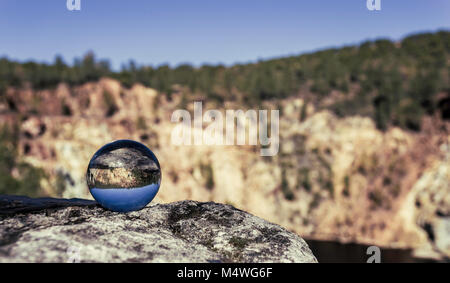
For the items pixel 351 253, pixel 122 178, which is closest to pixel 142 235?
pixel 122 178

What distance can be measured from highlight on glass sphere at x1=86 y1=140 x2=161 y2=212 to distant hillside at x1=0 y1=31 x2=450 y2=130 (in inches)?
1947

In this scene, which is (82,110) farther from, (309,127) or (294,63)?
(294,63)

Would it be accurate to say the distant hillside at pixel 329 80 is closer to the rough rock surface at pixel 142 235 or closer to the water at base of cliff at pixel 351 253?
the water at base of cliff at pixel 351 253

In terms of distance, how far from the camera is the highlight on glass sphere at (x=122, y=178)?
207 inches

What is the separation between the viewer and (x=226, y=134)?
2111 inches

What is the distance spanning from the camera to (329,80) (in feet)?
209

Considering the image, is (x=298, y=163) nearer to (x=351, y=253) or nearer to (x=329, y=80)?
(x=351, y=253)

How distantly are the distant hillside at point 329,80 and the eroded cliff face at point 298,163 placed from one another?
2.33 meters

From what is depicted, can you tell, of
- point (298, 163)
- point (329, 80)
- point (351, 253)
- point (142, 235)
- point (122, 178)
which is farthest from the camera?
point (329, 80)

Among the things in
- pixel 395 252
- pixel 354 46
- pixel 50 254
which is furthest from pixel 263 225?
pixel 354 46

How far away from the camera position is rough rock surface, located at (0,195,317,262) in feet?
12.8

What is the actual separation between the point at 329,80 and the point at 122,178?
6228cm

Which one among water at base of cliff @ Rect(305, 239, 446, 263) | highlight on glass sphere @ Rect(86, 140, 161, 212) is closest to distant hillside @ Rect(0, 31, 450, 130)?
water at base of cliff @ Rect(305, 239, 446, 263)

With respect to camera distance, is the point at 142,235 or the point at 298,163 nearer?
the point at 142,235
